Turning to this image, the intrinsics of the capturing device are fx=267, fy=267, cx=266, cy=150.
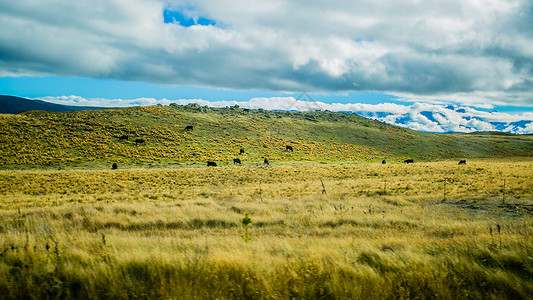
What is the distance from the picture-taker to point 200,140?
6462cm

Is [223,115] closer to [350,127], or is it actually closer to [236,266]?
[350,127]

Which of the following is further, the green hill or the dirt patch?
the green hill

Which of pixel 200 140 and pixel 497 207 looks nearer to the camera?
pixel 497 207

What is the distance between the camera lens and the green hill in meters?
46.3

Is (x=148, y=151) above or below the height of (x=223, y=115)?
below

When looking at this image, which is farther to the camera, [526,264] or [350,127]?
[350,127]

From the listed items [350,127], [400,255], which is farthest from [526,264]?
[350,127]

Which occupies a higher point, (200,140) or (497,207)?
(200,140)

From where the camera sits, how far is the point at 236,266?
4.20 m

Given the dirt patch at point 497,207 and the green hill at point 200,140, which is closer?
the dirt patch at point 497,207

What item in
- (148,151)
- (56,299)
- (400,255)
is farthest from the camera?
(148,151)

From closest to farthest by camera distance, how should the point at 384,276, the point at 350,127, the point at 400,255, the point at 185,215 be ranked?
the point at 384,276 → the point at 400,255 → the point at 185,215 → the point at 350,127

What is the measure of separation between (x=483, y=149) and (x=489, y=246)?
386ft

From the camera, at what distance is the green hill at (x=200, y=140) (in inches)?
1822
